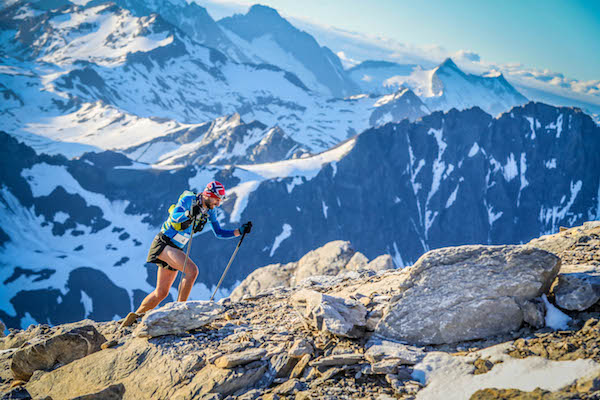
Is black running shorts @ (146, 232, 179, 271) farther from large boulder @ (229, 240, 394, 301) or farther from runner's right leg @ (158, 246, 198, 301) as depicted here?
large boulder @ (229, 240, 394, 301)

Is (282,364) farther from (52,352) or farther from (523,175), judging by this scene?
(523,175)

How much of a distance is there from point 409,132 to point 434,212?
143 feet

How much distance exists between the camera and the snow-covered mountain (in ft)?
346

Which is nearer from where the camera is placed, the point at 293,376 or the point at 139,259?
the point at 293,376

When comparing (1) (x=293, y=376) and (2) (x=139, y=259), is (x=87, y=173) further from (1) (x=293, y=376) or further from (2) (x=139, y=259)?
(1) (x=293, y=376)

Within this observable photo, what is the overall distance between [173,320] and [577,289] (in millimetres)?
8325

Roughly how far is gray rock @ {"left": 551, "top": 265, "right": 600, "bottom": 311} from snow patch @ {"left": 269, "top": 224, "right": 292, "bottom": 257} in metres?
119

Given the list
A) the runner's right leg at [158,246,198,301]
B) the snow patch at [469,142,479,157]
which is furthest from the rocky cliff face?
the snow patch at [469,142,479,157]

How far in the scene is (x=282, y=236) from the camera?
12988 centimetres

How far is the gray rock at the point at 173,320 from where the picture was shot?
26.9 feet

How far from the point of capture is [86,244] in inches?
4737

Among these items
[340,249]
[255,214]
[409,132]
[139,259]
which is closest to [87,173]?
[139,259]

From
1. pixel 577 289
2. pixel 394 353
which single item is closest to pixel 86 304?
pixel 394 353

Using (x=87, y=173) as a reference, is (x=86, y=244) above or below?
below
